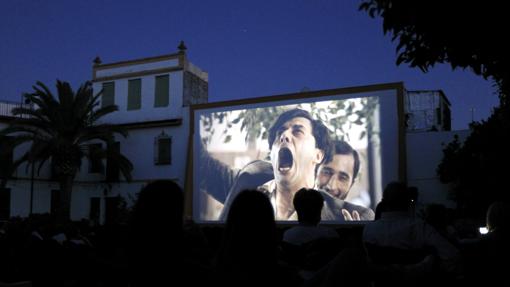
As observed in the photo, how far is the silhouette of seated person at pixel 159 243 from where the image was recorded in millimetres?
2117

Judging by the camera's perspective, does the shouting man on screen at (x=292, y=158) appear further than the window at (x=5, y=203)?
No

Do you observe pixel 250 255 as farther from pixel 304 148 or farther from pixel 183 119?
pixel 183 119

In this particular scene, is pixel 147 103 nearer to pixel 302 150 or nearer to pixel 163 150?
pixel 163 150

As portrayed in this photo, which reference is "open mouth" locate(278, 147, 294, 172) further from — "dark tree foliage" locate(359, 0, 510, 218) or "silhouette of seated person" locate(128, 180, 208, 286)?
"silhouette of seated person" locate(128, 180, 208, 286)

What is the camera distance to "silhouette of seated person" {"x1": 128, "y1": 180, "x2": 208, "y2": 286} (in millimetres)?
2117

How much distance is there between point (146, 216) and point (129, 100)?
2214 centimetres

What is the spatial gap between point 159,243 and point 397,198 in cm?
172

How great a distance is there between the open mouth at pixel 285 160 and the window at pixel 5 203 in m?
10.9

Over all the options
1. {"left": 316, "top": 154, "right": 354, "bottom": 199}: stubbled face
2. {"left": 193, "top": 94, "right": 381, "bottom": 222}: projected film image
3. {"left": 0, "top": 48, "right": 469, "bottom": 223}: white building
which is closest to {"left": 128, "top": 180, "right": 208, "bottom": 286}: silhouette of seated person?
{"left": 193, "top": 94, "right": 381, "bottom": 222}: projected film image

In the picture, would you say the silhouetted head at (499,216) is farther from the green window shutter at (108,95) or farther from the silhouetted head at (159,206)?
the green window shutter at (108,95)

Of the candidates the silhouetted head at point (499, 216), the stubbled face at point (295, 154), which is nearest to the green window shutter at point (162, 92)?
the stubbled face at point (295, 154)

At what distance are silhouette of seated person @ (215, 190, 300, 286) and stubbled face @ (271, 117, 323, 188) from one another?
49.5 feet

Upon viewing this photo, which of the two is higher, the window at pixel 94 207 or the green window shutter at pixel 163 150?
the green window shutter at pixel 163 150

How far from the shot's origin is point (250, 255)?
218 cm
